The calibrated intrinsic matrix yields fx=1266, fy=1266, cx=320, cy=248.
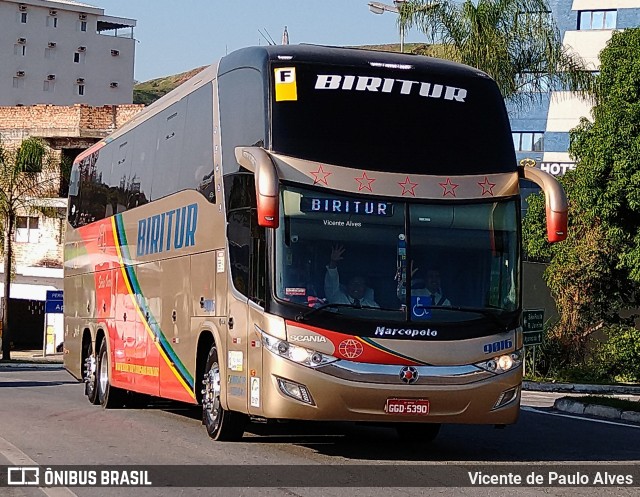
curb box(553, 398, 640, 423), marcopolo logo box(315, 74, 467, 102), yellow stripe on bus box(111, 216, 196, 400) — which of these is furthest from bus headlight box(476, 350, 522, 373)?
curb box(553, 398, 640, 423)

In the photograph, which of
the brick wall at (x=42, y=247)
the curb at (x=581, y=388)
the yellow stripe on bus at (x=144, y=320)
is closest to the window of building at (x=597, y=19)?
the brick wall at (x=42, y=247)

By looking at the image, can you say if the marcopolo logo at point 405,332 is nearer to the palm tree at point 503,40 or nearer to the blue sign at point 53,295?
the palm tree at point 503,40

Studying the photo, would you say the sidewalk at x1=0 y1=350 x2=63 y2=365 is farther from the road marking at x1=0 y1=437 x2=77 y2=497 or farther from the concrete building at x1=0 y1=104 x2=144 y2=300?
the road marking at x1=0 y1=437 x2=77 y2=497

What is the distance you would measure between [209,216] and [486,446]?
403cm

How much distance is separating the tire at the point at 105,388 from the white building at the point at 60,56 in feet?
310

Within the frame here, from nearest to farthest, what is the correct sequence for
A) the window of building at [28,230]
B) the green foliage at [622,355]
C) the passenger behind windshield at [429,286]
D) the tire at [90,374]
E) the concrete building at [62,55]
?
the passenger behind windshield at [429,286], the tire at [90,374], the green foliage at [622,355], the window of building at [28,230], the concrete building at [62,55]

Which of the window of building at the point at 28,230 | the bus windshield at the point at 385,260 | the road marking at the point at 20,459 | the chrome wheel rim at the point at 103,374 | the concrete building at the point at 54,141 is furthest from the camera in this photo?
the window of building at the point at 28,230

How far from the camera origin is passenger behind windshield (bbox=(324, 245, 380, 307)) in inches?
476

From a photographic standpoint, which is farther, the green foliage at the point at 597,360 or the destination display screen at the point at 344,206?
the green foliage at the point at 597,360

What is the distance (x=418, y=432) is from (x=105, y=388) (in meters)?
6.83

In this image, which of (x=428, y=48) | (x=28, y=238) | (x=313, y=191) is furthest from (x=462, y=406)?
(x=28, y=238)

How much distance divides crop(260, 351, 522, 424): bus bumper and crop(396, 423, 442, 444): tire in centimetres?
213

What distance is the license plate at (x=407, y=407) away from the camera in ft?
39.5

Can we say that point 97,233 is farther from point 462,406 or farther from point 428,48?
point 428,48
